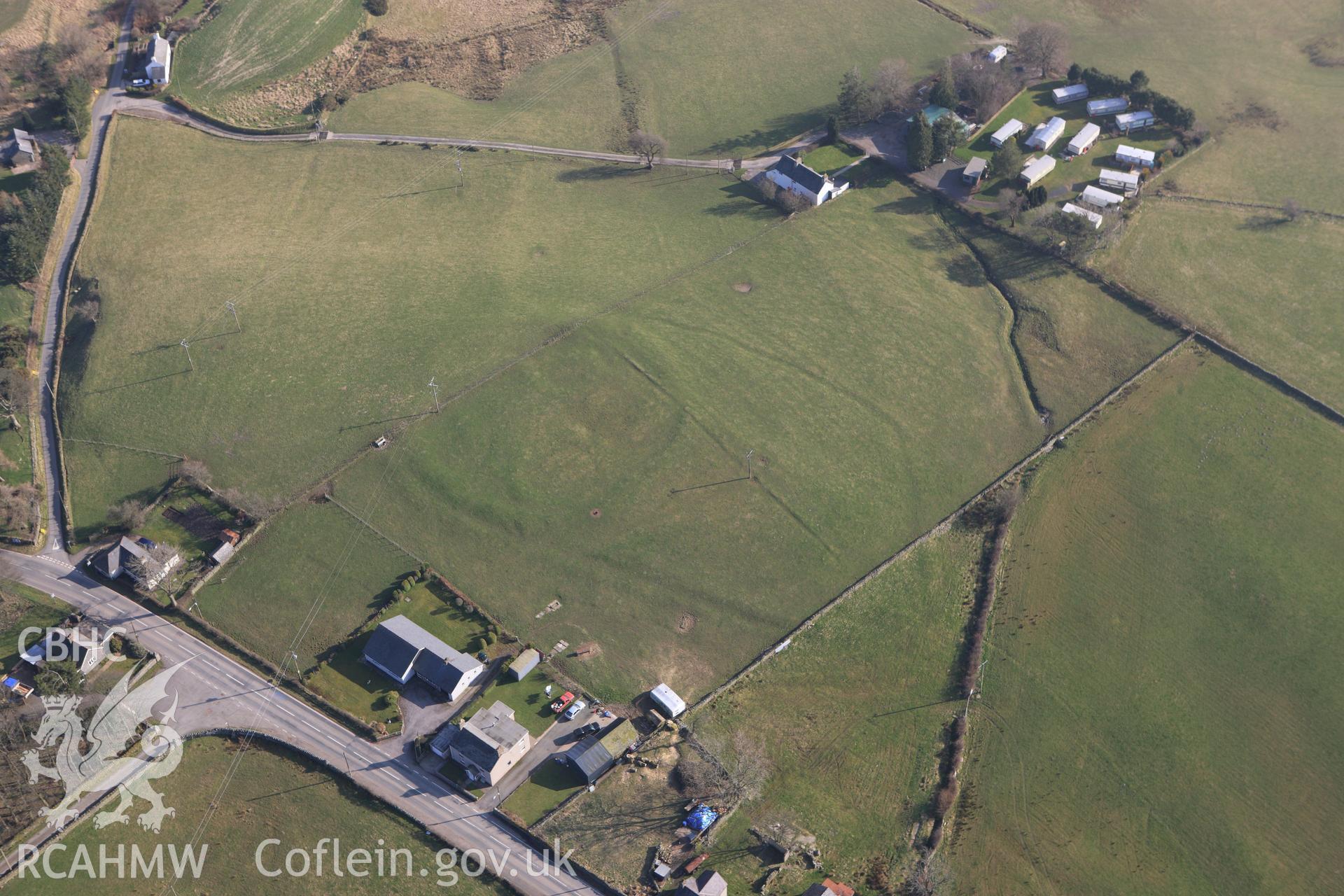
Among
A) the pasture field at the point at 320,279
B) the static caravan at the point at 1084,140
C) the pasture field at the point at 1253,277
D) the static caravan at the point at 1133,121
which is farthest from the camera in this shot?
the static caravan at the point at 1133,121

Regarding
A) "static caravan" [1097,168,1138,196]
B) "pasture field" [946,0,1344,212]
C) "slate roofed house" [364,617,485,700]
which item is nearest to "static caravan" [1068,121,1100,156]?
"static caravan" [1097,168,1138,196]

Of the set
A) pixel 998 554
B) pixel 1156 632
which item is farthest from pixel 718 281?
pixel 1156 632

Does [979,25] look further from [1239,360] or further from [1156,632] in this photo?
[1156,632]

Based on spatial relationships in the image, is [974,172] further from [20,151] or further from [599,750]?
[20,151]

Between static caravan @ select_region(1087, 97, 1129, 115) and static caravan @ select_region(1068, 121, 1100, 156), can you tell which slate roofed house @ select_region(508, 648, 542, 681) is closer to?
static caravan @ select_region(1068, 121, 1100, 156)

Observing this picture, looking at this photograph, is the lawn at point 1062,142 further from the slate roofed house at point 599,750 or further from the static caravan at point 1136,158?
the slate roofed house at point 599,750

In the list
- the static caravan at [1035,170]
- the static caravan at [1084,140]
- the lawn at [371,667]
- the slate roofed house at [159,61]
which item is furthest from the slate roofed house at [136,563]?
the static caravan at [1084,140]
